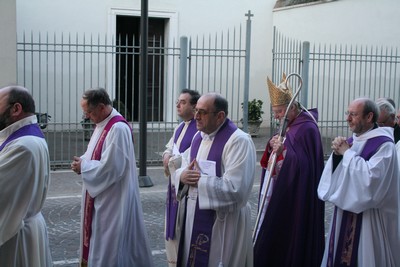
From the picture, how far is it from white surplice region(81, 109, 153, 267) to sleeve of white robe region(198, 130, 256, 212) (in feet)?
3.31

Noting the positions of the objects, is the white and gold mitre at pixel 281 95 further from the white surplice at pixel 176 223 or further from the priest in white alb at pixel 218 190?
the priest in white alb at pixel 218 190

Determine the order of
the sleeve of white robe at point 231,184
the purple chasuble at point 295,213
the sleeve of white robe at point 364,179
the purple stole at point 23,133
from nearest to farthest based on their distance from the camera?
the purple stole at point 23,133
the sleeve of white robe at point 231,184
the sleeve of white robe at point 364,179
the purple chasuble at point 295,213

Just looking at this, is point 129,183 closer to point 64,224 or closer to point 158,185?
point 64,224

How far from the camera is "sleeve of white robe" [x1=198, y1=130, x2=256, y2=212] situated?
13.4 feet

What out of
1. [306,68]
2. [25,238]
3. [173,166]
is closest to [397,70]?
[306,68]

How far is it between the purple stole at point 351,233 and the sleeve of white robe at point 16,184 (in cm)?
261

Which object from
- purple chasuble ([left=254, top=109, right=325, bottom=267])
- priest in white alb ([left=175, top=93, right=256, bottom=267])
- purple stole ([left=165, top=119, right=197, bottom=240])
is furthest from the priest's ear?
purple chasuble ([left=254, top=109, right=325, bottom=267])

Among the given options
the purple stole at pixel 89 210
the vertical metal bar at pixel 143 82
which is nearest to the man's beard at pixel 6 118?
the purple stole at pixel 89 210

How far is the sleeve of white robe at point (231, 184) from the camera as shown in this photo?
13.4 feet

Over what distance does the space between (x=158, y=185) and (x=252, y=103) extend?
743 cm

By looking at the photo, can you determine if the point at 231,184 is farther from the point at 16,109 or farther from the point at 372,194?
the point at 16,109

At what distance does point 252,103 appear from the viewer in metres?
16.8

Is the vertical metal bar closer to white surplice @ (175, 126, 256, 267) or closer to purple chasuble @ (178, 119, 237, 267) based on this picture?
white surplice @ (175, 126, 256, 267)

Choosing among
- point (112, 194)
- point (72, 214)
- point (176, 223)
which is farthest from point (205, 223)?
point (72, 214)
